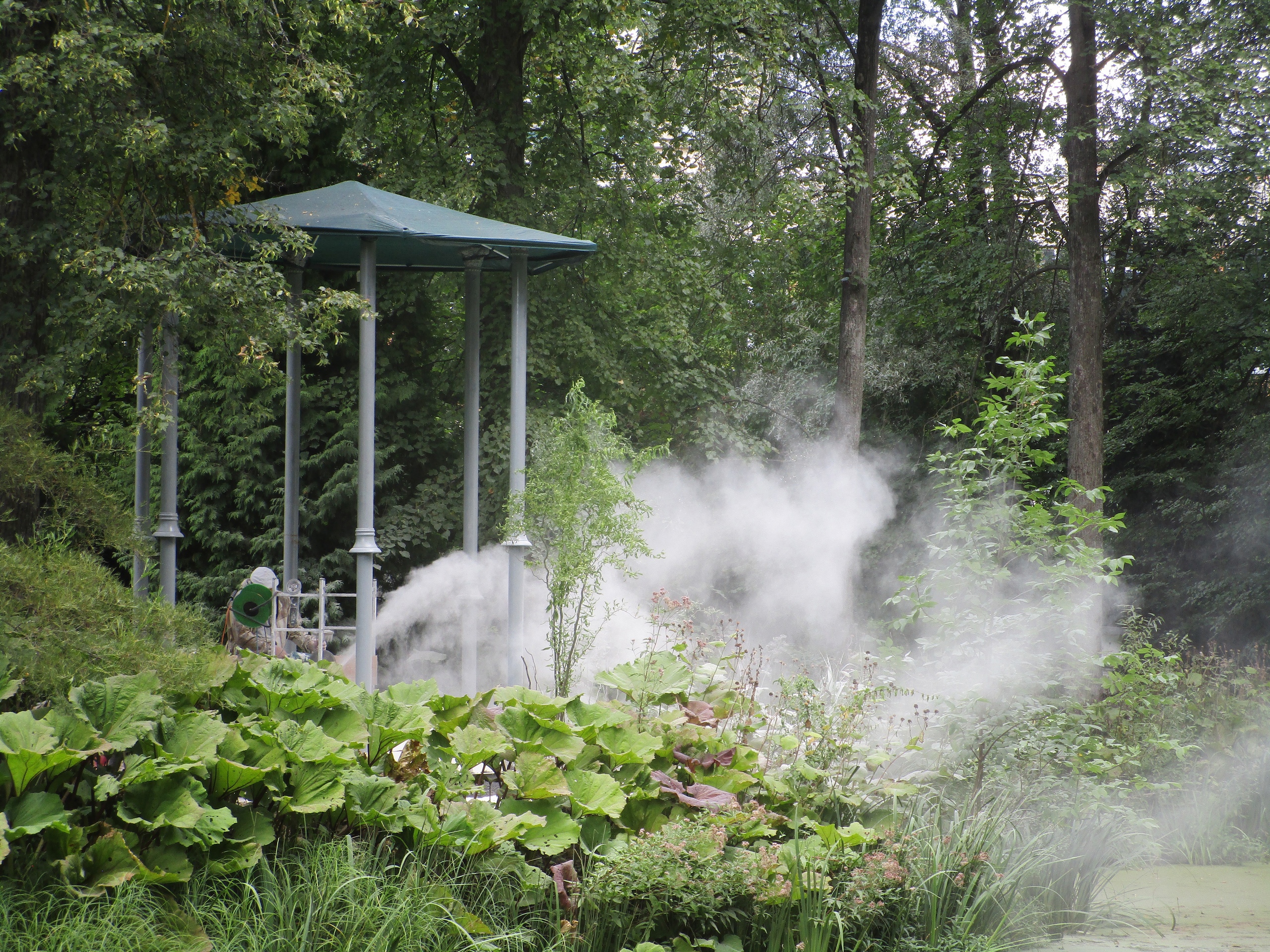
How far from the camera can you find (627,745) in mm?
4238

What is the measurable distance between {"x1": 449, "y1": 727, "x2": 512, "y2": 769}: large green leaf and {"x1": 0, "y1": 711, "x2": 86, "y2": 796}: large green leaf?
1.29 m

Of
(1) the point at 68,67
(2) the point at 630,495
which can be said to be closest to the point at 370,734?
(2) the point at 630,495

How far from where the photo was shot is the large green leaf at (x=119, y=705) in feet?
10.8

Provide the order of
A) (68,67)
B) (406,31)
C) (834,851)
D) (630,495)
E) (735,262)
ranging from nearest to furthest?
(834,851), (68,67), (630,495), (406,31), (735,262)

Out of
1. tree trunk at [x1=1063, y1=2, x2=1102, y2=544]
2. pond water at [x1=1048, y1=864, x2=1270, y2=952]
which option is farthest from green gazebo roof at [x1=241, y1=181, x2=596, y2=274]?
tree trunk at [x1=1063, y1=2, x2=1102, y2=544]

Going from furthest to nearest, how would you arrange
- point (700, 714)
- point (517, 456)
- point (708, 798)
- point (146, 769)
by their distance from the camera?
point (517, 456) < point (700, 714) < point (708, 798) < point (146, 769)

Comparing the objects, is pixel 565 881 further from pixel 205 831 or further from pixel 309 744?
pixel 205 831

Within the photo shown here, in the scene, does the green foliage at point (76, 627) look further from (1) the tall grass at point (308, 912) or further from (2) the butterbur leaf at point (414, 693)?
(2) the butterbur leaf at point (414, 693)

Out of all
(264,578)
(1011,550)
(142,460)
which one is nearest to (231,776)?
(142,460)

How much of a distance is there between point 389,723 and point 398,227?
3.42 meters

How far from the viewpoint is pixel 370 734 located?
3916mm

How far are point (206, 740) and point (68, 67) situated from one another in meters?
3.34

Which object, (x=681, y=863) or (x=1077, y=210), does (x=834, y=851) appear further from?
(x=1077, y=210)

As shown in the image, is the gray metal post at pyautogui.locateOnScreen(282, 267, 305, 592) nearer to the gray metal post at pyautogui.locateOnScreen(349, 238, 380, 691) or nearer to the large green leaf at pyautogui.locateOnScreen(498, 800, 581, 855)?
the gray metal post at pyautogui.locateOnScreen(349, 238, 380, 691)
